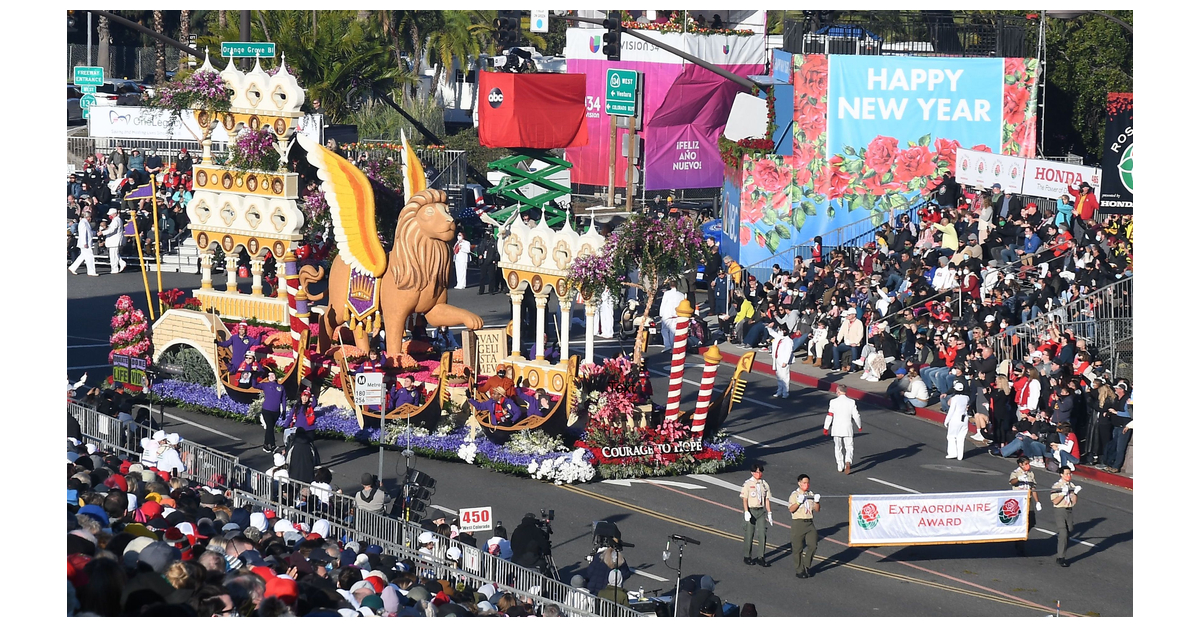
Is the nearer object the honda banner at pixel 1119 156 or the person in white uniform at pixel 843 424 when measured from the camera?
the person in white uniform at pixel 843 424

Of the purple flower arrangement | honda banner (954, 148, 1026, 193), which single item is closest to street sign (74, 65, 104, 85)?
the purple flower arrangement

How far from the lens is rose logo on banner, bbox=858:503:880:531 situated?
18828 millimetres

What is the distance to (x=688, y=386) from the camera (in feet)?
93.8

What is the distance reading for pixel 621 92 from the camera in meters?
44.5

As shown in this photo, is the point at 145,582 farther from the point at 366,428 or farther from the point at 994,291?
the point at 994,291

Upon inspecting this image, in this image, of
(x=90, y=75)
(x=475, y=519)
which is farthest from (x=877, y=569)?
(x=90, y=75)

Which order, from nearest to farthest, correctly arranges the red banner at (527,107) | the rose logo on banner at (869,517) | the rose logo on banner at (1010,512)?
the rose logo on banner at (869,517), the rose logo on banner at (1010,512), the red banner at (527,107)

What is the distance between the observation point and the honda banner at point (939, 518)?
18.8 metres

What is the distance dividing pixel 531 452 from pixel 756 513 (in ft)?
14.5

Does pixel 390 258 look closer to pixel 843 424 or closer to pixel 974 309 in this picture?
pixel 843 424

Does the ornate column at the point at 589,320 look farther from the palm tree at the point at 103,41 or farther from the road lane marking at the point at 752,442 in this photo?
the palm tree at the point at 103,41

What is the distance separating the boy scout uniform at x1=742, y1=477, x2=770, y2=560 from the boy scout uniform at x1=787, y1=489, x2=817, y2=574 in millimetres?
473

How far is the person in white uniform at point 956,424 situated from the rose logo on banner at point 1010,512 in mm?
4799

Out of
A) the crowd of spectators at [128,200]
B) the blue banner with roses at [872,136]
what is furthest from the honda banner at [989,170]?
the crowd of spectators at [128,200]
